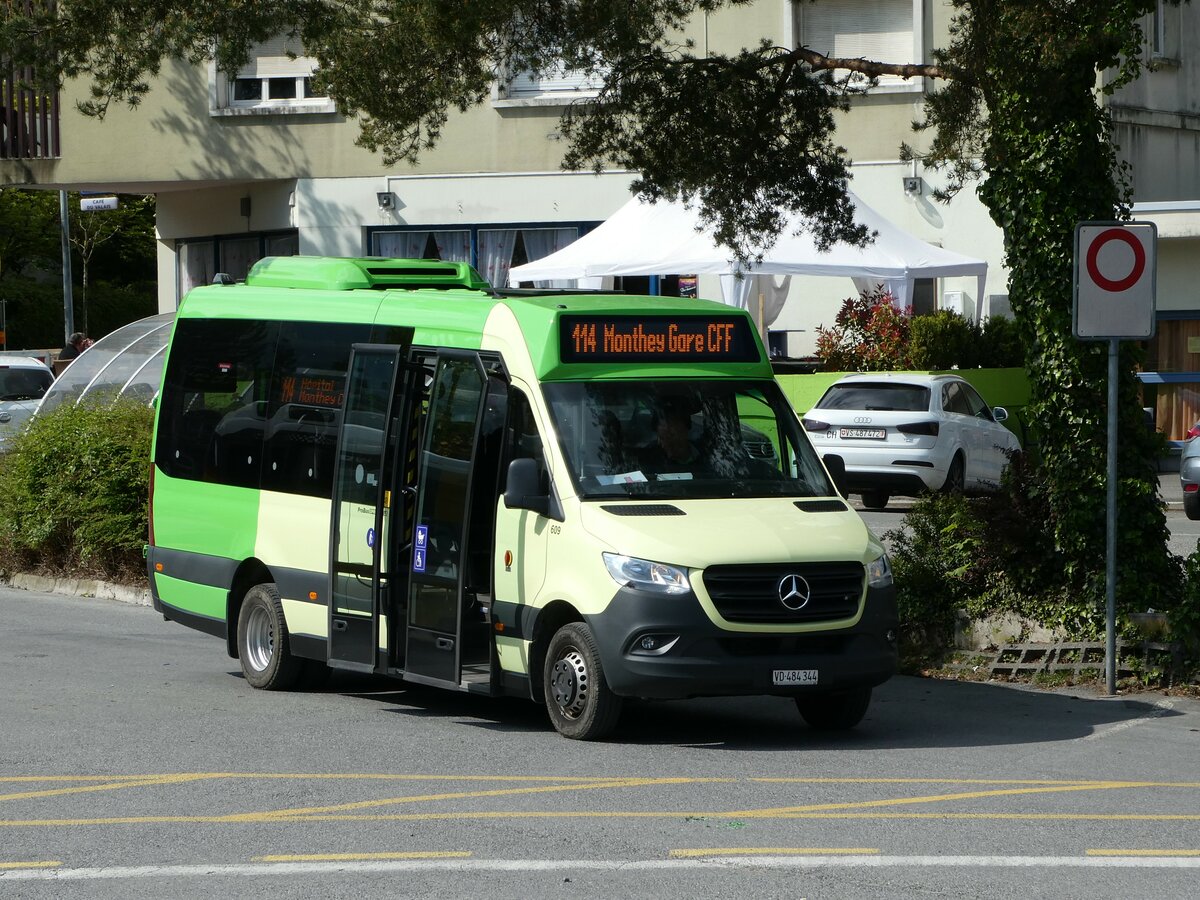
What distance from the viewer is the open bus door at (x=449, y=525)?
10.7 m

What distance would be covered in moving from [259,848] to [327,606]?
4.25 meters

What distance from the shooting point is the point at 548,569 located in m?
10.2

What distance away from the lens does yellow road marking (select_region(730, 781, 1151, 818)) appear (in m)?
8.24

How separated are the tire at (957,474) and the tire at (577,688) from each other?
13.6 meters

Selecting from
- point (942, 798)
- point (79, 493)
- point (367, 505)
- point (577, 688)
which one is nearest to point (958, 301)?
point (79, 493)

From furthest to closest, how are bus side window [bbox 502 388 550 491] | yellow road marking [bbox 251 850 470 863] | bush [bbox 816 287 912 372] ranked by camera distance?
bush [bbox 816 287 912 372]
bus side window [bbox 502 388 550 491]
yellow road marking [bbox 251 850 470 863]

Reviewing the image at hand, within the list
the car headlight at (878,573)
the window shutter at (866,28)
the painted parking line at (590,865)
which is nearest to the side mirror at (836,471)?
the car headlight at (878,573)

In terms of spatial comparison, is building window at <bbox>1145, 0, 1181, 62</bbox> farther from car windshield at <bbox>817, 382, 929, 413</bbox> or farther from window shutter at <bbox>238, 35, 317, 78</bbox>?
window shutter at <bbox>238, 35, 317, 78</bbox>

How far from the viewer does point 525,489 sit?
10102 millimetres

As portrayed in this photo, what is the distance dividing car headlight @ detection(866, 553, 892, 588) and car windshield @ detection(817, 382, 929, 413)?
13.2 meters

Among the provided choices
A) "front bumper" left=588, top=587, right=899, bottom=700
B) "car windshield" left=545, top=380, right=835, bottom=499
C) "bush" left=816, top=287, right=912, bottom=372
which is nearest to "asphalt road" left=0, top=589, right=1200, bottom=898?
"front bumper" left=588, top=587, right=899, bottom=700

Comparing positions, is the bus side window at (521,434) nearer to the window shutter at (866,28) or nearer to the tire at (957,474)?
the tire at (957,474)

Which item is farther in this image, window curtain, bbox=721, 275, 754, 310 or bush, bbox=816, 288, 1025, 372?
window curtain, bbox=721, 275, 754, 310

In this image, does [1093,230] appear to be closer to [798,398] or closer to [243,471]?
[243,471]
